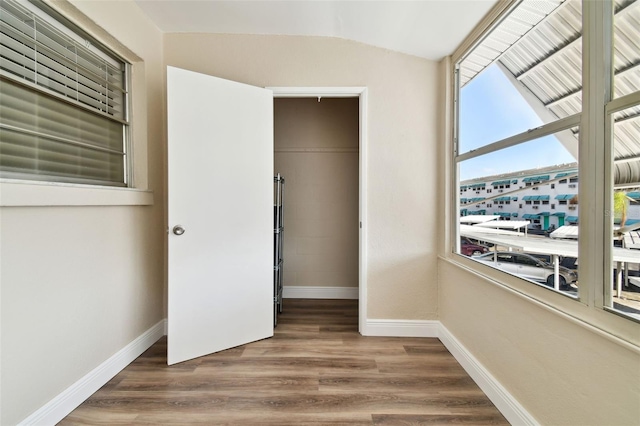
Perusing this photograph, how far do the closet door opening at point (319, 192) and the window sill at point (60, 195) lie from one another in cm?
170

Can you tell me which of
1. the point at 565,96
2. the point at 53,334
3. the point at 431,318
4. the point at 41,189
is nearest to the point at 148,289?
the point at 53,334

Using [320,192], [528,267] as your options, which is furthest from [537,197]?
[320,192]

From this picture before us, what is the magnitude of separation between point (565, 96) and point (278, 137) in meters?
2.57

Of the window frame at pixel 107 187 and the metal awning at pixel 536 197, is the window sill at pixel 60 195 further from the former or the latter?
the metal awning at pixel 536 197

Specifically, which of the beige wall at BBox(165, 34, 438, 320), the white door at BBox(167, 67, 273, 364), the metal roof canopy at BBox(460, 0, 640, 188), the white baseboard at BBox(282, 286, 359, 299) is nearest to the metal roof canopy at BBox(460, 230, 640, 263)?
the metal roof canopy at BBox(460, 0, 640, 188)

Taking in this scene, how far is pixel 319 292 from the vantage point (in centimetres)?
328

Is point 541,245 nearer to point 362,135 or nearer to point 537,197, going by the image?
point 537,197

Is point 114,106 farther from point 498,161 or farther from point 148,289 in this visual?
point 498,161

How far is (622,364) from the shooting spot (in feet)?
3.03

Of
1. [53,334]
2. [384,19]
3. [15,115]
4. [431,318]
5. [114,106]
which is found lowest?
[431,318]

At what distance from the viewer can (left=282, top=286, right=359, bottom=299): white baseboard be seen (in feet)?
10.7

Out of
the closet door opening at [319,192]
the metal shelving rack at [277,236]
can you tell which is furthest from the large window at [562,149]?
the metal shelving rack at [277,236]

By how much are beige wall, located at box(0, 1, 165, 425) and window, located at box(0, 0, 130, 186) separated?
0.14 m

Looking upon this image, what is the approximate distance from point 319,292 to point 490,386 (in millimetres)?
1969
